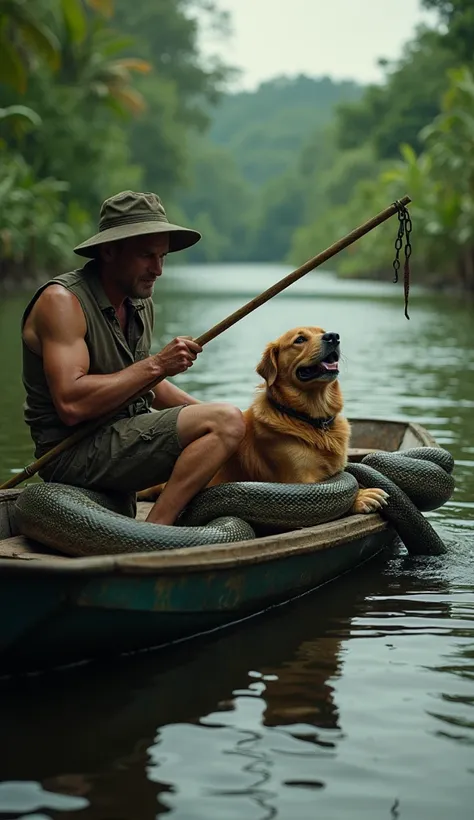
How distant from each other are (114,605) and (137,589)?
107 millimetres

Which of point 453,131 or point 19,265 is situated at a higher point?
point 453,131

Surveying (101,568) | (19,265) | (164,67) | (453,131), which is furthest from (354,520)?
(164,67)

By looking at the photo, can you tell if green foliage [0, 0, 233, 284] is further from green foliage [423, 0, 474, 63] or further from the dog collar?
Answer: the dog collar

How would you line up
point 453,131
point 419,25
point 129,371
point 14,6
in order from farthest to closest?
point 419,25, point 453,131, point 14,6, point 129,371

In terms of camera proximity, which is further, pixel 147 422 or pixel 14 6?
pixel 14 6

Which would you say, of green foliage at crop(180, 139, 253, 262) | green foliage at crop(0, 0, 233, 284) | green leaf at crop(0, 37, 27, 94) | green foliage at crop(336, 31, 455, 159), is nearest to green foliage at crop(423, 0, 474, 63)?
green foliage at crop(0, 0, 233, 284)

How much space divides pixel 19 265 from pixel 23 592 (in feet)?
108

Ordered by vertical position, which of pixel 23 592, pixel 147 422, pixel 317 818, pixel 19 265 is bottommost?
pixel 317 818

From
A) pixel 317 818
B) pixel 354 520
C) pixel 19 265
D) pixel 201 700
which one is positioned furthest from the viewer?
pixel 19 265

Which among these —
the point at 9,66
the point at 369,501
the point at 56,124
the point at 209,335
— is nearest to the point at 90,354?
the point at 209,335

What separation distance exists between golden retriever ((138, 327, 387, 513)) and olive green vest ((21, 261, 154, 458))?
30.9 inches

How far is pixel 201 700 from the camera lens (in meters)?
4.61

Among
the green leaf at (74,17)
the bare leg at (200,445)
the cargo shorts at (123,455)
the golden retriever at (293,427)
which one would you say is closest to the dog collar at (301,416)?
the golden retriever at (293,427)

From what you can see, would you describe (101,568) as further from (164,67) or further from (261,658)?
(164,67)
